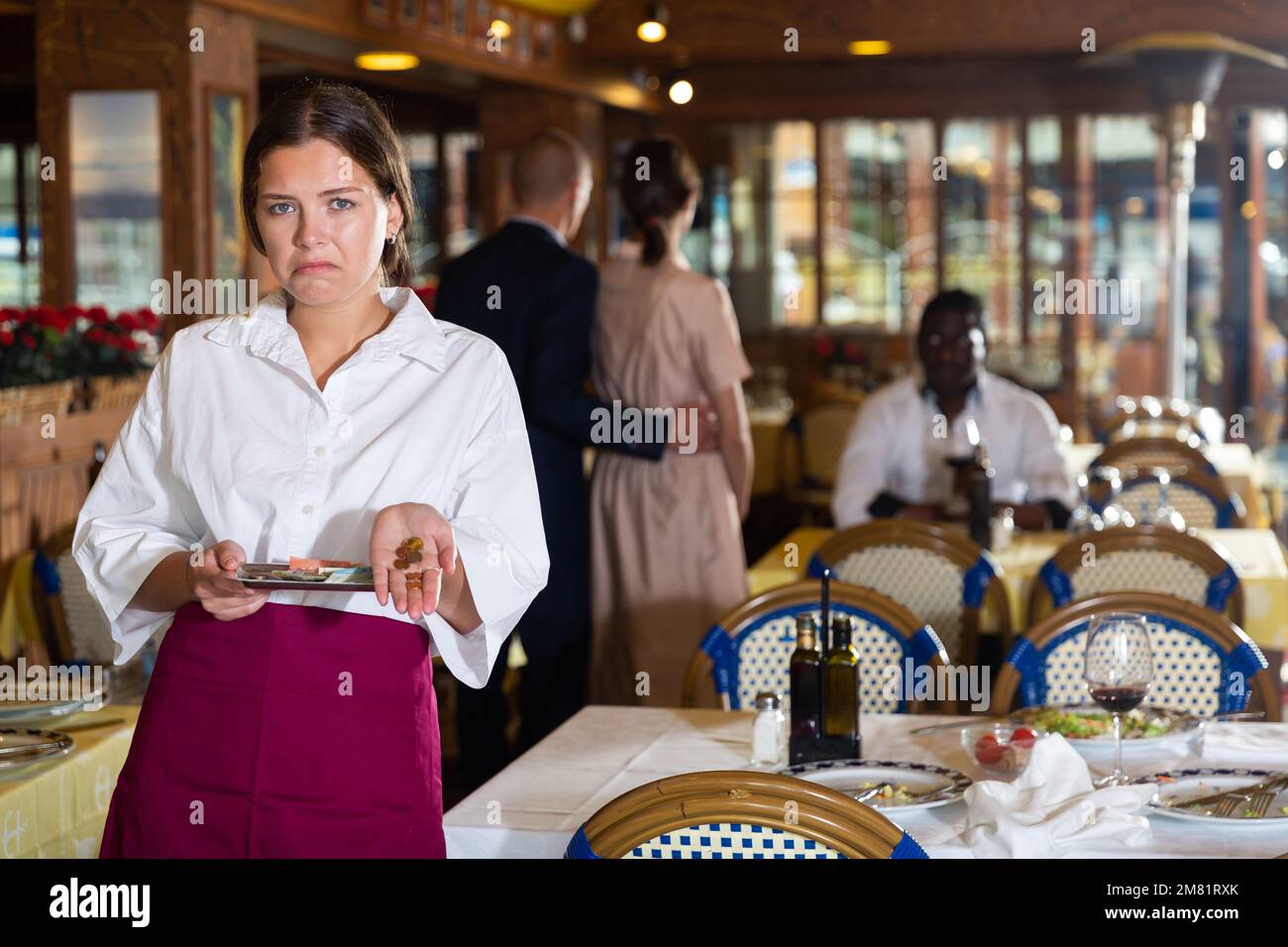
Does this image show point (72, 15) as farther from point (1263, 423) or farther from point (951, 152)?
point (1263, 423)

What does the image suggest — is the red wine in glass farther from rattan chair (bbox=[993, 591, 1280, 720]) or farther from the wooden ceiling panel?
the wooden ceiling panel

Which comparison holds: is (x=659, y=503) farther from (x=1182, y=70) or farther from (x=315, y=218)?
(x=1182, y=70)

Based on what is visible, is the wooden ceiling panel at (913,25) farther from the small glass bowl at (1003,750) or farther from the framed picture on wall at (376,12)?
the small glass bowl at (1003,750)

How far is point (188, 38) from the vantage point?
567cm

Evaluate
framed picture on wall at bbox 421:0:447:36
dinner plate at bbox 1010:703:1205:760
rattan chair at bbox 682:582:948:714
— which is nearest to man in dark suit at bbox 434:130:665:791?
rattan chair at bbox 682:582:948:714

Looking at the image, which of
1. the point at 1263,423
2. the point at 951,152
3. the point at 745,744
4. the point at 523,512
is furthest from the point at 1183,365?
the point at 523,512

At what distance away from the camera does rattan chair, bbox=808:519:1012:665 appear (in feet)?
12.1

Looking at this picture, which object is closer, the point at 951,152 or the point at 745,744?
the point at 745,744

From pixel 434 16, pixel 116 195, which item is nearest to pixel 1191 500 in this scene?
pixel 116 195

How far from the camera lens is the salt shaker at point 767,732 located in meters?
2.46

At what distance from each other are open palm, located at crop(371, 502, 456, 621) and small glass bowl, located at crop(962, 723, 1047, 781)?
40.9 inches

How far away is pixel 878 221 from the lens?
11.0m

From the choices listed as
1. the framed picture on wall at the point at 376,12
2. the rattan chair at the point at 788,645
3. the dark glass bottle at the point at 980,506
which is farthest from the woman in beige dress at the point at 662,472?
the framed picture on wall at the point at 376,12

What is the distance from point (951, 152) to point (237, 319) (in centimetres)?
952
